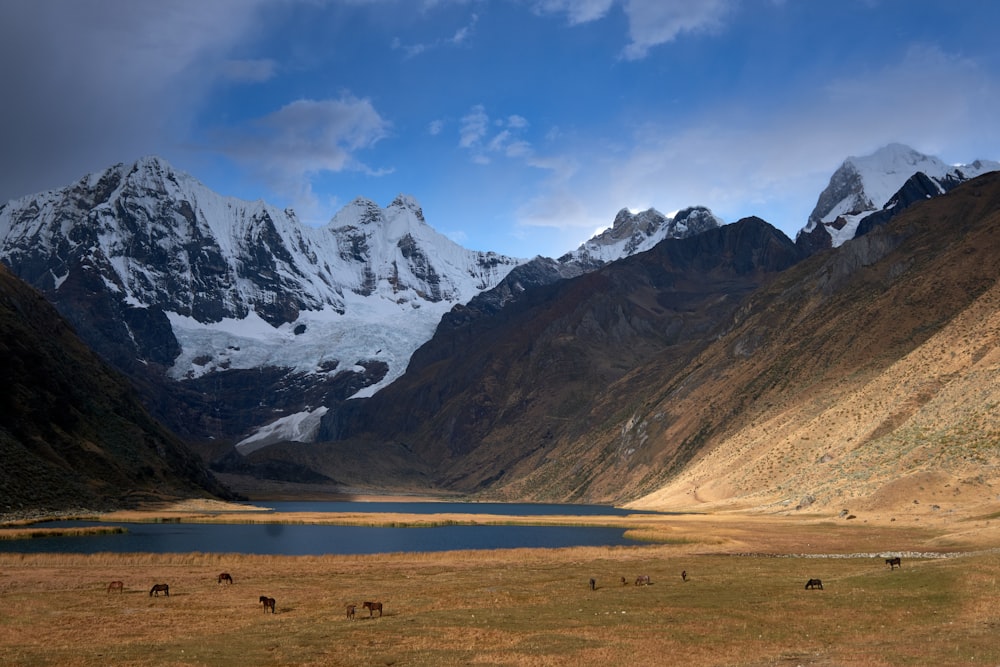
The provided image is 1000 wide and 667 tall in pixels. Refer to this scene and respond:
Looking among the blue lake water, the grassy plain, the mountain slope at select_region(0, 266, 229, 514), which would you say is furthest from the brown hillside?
the mountain slope at select_region(0, 266, 229, 514)

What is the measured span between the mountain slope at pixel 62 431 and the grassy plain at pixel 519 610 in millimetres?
71662

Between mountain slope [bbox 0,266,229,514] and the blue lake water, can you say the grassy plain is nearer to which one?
the blue lake water

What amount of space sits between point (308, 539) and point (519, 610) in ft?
209

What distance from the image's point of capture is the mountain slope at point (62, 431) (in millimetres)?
130750

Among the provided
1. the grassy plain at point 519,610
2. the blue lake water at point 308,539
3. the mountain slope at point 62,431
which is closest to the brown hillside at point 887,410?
the grassy plain at point 519,610

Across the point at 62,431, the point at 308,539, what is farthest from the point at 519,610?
the point at 62,431

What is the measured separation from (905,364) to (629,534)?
66332 millimetres

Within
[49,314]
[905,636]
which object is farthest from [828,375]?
[49,314]

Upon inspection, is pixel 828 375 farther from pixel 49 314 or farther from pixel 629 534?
pixel 49 314

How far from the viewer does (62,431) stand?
158625 millimetres

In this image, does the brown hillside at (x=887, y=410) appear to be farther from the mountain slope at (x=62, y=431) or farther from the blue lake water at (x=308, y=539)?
the mountain slope at (x=62, y=431)

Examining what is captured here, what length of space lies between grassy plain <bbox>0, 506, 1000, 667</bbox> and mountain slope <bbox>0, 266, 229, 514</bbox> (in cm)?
7166

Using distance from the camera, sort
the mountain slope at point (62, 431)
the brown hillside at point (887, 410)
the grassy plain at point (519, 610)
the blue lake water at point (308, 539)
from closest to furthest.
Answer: the grassy plain at point (519, 610) < the blue lake water at point (308, 539) < the brown hillside at point (887, 410) < the mountain slope at point (62, 431)

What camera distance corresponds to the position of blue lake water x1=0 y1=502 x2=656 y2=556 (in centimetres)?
8438
